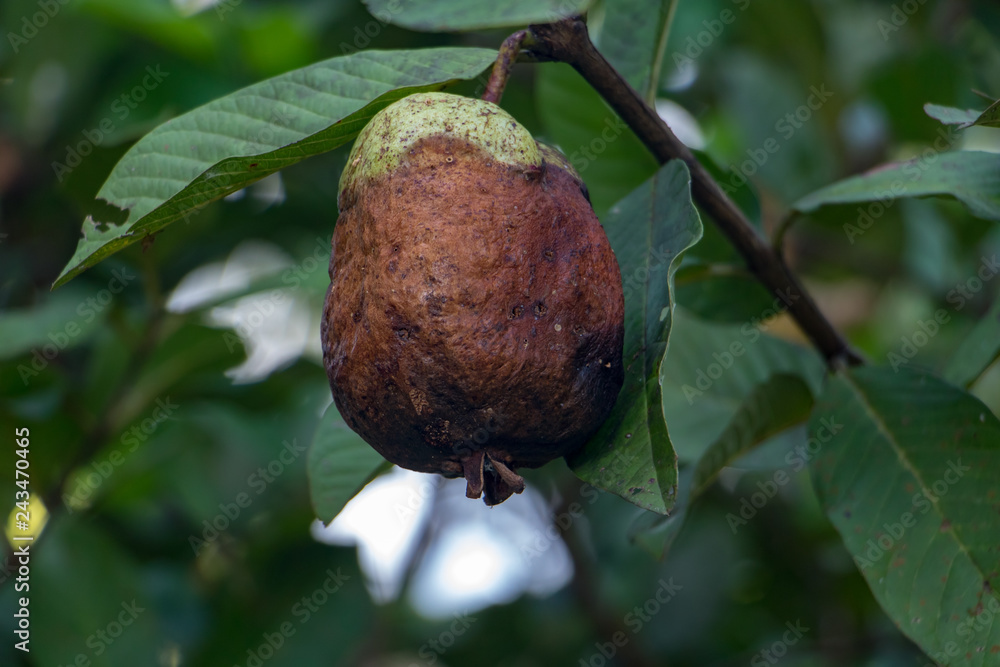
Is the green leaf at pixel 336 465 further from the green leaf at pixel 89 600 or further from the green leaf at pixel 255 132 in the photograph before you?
the green leaf at pixel 89 600

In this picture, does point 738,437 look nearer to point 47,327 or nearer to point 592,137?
point 592,137

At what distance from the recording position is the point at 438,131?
94cm

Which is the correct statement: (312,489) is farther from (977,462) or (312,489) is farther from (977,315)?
(977,315)

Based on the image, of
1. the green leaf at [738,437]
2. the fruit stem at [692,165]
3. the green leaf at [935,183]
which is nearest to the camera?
the fruit stem at [692,165]

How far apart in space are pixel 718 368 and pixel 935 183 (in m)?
0.82

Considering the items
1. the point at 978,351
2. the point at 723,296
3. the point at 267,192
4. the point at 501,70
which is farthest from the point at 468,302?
the point at 267,192

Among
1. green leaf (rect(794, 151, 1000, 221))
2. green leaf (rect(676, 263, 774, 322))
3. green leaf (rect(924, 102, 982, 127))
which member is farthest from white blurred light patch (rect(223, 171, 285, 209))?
green leaf (rect(924, 102, 982, 127))


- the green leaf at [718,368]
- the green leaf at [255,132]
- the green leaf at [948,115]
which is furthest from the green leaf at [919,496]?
the green leaf at [255,132]

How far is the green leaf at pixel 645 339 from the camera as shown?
2.94ft

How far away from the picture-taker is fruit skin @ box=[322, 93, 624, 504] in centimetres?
89

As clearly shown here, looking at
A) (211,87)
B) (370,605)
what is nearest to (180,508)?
(370,605)

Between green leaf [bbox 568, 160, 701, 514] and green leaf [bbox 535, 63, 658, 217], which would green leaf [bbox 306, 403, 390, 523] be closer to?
green leaf [bbox 568, 160, 701, 514]

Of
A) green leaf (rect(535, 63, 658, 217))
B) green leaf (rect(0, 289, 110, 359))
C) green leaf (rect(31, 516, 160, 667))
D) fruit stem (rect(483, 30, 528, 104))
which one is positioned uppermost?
fruit stem (rect(483, 30, 528, 104))

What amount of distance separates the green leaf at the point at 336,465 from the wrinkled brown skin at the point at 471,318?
357 mm
